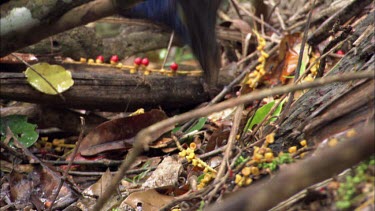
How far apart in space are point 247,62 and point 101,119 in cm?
77

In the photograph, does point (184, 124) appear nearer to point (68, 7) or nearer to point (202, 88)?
point (202, 88)

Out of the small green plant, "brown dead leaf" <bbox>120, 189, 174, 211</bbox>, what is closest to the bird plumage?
"brown dead leaf" <bbox>120, 189, 174, 211</bbox>

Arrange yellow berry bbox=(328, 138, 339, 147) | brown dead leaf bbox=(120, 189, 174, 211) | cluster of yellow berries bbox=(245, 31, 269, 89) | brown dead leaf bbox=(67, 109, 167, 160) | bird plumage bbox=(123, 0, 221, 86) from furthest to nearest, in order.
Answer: cluster of yellow berries bbox=(245, 31, 269, 89) → brown dead leaf bbox=(67, 109, 167, 160) → bird plumage bbox=(123, 0, 221, 86) → brown dead leaf bbox=(120, 189, 174, 211) → yellow berry bbox=(328, 138, 339, 147)

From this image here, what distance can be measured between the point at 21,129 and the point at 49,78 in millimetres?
219

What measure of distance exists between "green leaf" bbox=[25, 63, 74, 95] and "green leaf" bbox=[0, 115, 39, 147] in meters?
0.16

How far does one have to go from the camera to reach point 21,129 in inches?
96.2

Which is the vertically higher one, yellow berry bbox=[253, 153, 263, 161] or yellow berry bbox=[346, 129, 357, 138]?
yellow berry bbox=[346, 129, 357, 138]

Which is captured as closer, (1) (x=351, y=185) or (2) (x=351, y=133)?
(1) (x=351, y=185)

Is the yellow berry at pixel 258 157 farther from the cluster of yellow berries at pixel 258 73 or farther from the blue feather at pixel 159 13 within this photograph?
the blue feather at pixel 159 13

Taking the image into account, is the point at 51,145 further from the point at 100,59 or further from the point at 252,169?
the point at 252,169

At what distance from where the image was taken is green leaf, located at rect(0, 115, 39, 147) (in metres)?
2.39

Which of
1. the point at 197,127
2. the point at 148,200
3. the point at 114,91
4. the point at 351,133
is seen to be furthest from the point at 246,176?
the point at 114,91

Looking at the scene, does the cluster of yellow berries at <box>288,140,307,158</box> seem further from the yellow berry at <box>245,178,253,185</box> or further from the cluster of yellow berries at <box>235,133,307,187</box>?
the yellow berry at <box>245,178,253,185</box>

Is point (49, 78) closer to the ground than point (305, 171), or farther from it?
farther from it
